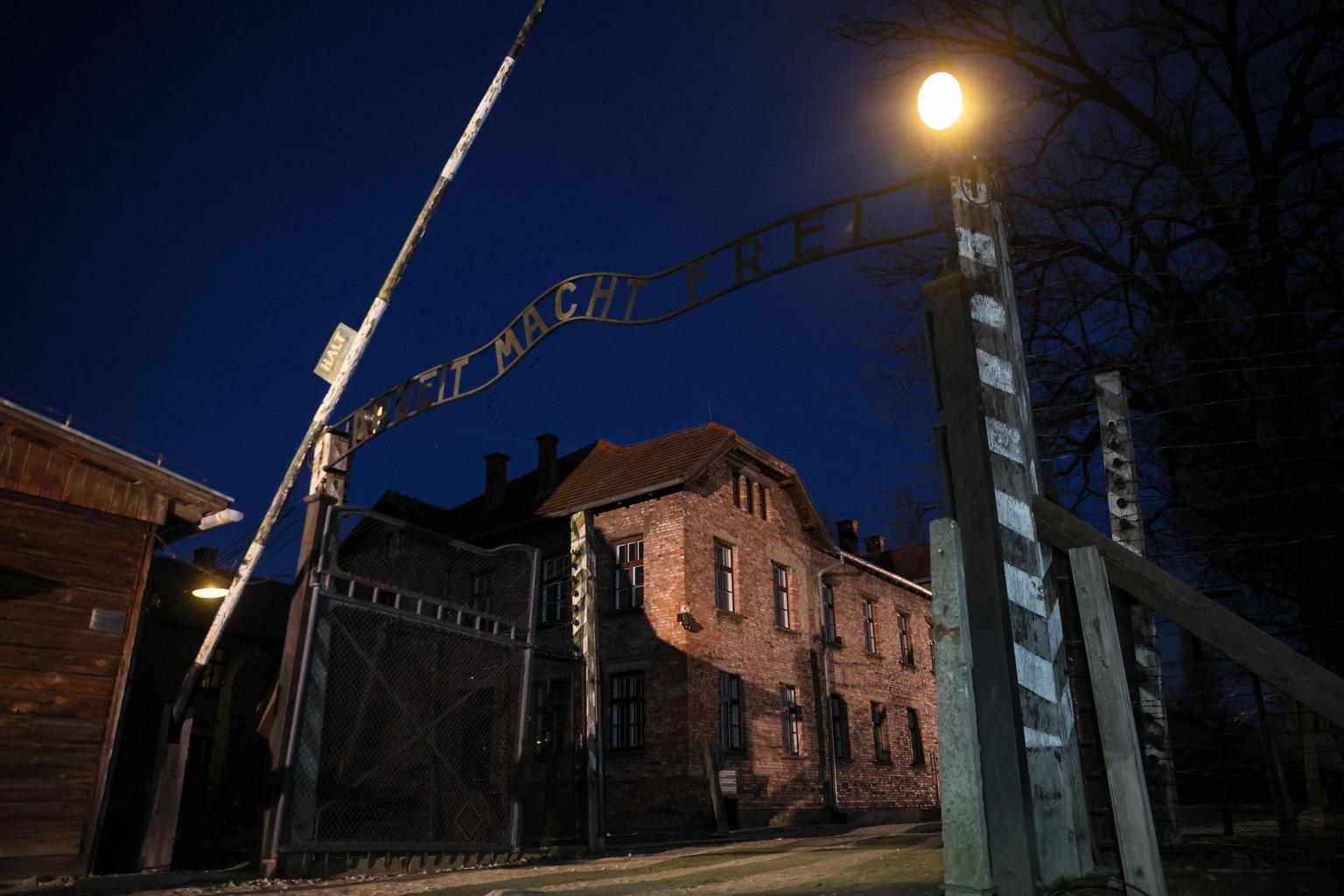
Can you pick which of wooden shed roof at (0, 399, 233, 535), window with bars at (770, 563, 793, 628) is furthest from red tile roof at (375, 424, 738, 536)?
wooden shed roof at (0, 399, 233, 535)

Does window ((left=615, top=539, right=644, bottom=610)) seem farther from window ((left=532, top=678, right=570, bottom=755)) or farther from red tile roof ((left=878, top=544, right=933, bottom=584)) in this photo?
red tile roof ((left=878, top=544, right=933, bottom=584))

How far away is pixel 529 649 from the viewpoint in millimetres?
9984

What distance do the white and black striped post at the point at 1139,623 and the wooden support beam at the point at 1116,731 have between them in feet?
8.56

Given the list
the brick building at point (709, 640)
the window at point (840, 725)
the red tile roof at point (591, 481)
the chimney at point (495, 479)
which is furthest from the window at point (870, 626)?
the chimney at point (495, 479)

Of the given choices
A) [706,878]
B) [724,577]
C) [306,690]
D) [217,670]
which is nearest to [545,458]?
[724,577]

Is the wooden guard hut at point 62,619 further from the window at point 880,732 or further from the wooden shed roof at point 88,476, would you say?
the window at point 880,732

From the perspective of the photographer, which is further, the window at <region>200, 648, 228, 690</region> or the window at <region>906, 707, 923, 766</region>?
the window at <region>906, 707, 923, 766</region>

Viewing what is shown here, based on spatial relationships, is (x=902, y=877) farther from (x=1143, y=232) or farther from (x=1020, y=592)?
(x=1143, y=232)

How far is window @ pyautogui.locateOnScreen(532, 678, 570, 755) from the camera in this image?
19812mm

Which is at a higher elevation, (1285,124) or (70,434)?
(1285,124)

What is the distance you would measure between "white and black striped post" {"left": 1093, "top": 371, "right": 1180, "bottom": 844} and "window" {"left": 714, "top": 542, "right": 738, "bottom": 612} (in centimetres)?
1429

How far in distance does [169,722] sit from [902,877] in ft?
23.3

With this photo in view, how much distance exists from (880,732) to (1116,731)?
22951 millimetres

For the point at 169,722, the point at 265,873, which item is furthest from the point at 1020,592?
the point at 169,722
